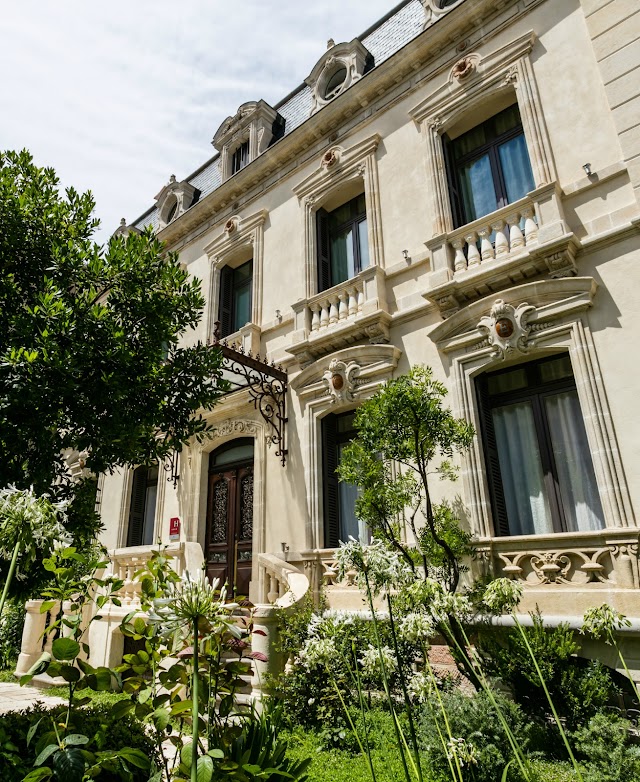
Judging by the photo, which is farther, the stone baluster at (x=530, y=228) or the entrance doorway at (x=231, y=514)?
the entrance doorway at (x=231, y=514)

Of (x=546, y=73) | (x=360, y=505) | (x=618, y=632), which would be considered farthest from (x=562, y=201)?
(x=618, y=632)

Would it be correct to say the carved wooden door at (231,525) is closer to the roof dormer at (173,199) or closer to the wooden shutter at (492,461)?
the wooden shutter at (492,461)

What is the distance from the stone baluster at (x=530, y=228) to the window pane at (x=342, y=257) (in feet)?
11.6

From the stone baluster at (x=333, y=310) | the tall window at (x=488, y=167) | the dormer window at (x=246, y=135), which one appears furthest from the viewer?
the dormer window at (x=246, y=135)

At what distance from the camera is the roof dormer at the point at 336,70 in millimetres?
10609

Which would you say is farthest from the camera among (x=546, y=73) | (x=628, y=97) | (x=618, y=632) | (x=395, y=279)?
(x=395, y=279)

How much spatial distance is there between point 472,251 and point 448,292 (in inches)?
28.2

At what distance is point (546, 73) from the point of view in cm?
773

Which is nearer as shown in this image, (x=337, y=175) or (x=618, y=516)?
(x=618, y=516)

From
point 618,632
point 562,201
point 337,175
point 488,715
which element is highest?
point 337,175

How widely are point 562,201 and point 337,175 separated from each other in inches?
180

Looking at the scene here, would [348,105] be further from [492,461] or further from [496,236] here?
[492,461]

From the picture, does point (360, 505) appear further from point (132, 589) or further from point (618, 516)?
point (132, 589)

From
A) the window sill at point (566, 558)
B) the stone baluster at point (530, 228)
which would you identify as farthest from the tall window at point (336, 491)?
the stone baluster at point (530, 228)
